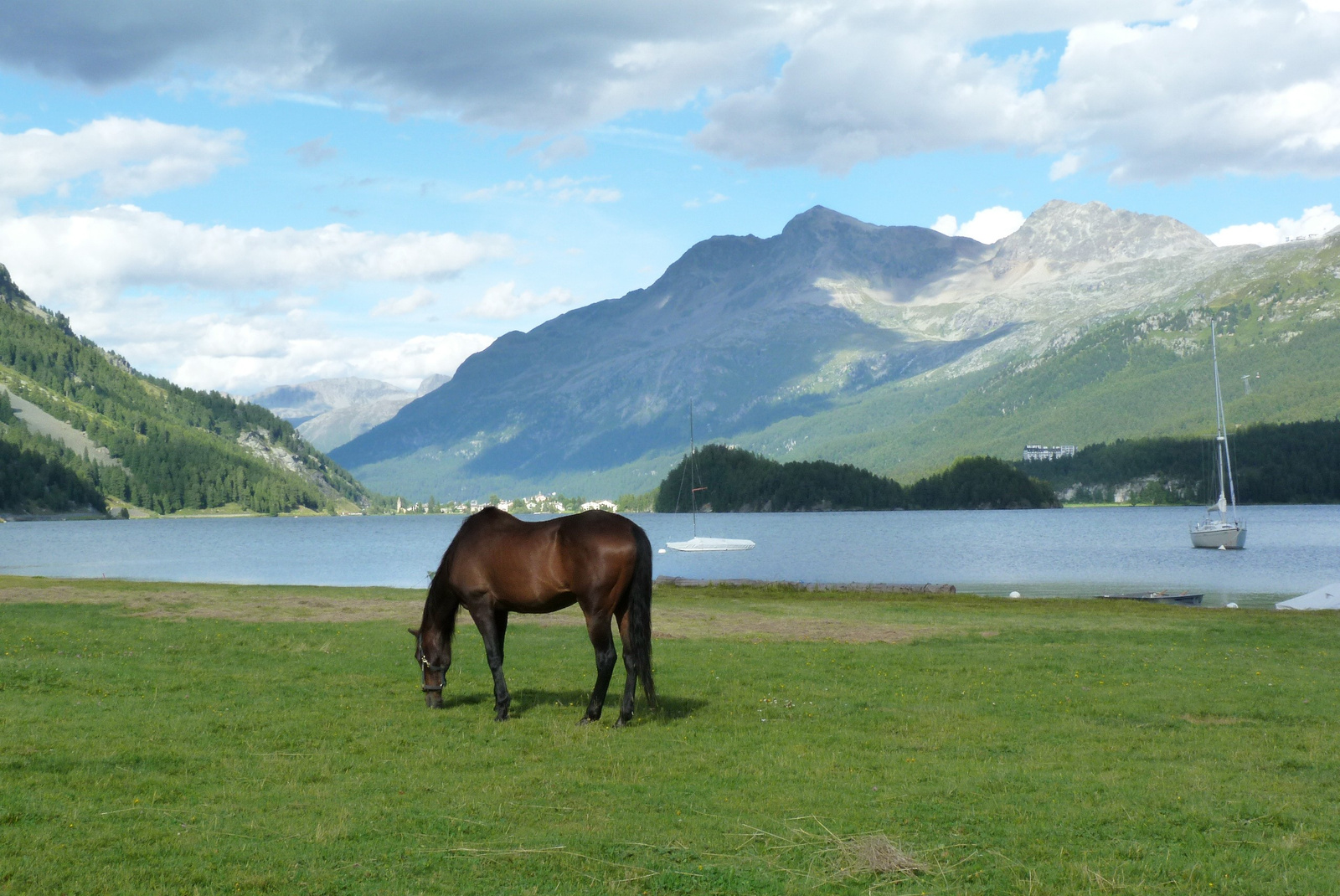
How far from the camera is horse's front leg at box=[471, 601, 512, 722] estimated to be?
17375mm

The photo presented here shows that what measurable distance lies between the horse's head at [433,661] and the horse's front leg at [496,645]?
0.84 meters

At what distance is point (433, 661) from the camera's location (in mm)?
18578

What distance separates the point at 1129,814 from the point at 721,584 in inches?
1923

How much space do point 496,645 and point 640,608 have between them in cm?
268

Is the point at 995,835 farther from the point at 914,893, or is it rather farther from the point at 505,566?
the point at 505,566

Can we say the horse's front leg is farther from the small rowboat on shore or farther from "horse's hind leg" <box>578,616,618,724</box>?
the small rowboat on shore

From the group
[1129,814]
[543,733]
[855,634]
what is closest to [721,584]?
[855,634]

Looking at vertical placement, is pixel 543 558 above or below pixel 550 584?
above

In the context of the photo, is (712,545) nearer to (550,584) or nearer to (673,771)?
(550,584)

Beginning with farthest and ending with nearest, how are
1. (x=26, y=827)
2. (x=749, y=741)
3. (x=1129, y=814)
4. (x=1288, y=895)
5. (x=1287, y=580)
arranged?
(x=1287, y=580), (x=749, y=741), (x=1129, y=814), (x=26, y=827), (x=1288, y=895)

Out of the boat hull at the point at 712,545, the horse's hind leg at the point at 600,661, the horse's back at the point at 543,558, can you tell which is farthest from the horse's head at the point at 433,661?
the boat hull at the point at 712,545

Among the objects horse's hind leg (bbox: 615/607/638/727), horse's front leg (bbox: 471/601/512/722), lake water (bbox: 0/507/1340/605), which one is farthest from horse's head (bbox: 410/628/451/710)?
lake water (bbox: 0/507/1340/605)

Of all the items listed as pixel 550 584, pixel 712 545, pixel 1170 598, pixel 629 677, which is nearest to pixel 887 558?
pixel 712 545

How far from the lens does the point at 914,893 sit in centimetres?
908
